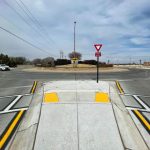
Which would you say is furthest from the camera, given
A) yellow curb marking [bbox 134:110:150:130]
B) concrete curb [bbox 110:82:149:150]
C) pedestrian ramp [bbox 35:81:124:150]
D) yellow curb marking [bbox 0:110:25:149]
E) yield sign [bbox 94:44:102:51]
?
yield sign [bbox 94:44:102:51]

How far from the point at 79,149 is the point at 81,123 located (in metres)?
1.34

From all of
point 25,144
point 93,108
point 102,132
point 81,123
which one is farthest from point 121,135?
point 25,144

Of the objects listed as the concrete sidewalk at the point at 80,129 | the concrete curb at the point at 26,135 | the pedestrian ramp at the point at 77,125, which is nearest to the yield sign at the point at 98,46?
the pedestrian ramp at the point at 77,125

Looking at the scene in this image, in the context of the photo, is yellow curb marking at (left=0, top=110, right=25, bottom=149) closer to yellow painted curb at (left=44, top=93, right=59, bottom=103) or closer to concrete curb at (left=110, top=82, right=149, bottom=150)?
yellow painted curb at (left=44, top=93, right=59, bottom=103)

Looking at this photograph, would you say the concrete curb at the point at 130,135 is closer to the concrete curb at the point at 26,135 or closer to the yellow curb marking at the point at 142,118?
the yellow curb marking at the point at 142,118

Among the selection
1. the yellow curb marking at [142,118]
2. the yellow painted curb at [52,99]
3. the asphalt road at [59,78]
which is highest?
the yellow painted curb at [52,99]

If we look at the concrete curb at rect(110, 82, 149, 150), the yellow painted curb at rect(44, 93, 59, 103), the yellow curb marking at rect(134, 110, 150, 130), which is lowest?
the yellow curb marking at rect(134, 110, 150, 130)

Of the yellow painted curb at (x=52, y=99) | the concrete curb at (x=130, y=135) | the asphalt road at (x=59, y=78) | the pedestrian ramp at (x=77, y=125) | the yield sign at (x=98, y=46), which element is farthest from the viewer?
the yield sign at (x=98, y=46)

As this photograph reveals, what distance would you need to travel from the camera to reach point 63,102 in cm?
837

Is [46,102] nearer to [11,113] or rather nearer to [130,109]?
[11,113]

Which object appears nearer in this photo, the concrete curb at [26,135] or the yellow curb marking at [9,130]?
the concrete curb at [26,135]

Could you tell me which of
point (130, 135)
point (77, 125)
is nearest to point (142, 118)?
point (130, 135)

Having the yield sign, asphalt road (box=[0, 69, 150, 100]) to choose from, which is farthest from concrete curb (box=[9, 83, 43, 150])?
the yield sign

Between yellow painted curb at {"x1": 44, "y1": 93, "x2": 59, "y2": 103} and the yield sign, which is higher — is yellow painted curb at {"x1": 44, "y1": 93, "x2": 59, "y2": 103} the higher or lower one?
the lower one
